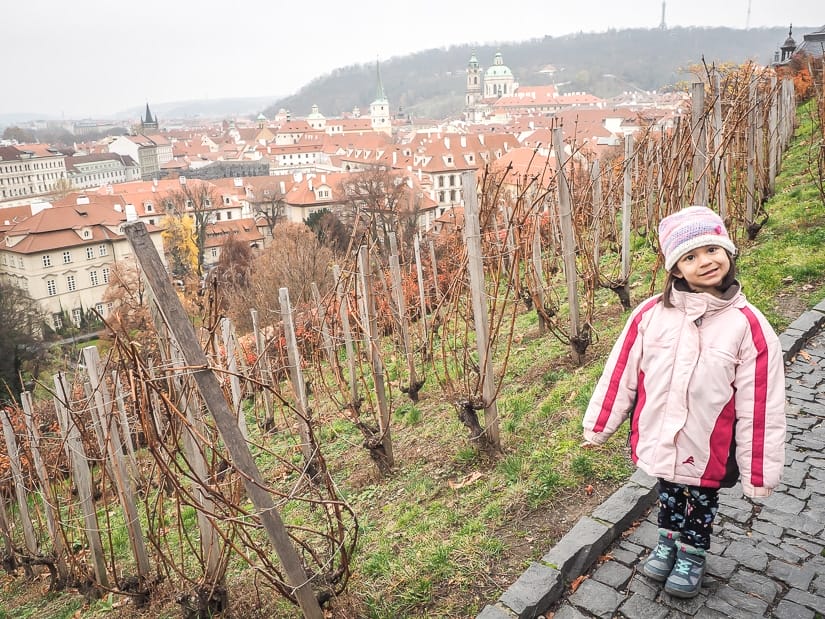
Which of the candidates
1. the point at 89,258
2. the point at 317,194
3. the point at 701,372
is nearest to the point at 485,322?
the point at 701,372

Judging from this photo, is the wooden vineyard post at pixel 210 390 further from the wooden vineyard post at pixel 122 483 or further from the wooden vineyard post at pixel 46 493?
the wooden vineyard post at pixel 46 493

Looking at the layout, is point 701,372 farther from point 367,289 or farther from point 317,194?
point 317,194

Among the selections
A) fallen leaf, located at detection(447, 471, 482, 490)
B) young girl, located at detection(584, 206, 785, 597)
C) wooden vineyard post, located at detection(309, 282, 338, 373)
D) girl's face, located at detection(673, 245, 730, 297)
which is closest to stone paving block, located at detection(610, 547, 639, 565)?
young girl, located at detection(584, 206, 785, 597)

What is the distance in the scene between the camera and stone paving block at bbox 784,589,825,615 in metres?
2.51

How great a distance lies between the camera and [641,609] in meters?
2.64

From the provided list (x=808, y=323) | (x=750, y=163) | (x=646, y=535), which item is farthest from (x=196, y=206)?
(x=646, y=535)

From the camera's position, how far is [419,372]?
301 inches

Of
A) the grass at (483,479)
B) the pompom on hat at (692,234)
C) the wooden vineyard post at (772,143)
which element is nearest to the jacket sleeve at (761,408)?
the pompom on hat at (692,234)

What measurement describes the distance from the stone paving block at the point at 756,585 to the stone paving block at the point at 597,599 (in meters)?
0.52

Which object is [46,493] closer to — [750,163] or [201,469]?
[201,469]

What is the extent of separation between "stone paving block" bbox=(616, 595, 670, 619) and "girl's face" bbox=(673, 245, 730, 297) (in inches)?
55.0

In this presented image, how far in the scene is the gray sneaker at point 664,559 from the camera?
275cm

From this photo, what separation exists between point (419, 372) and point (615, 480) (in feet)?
14.0

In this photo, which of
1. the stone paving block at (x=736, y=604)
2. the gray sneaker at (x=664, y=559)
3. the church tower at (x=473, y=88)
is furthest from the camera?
the church tower at (x=473, y=88)
